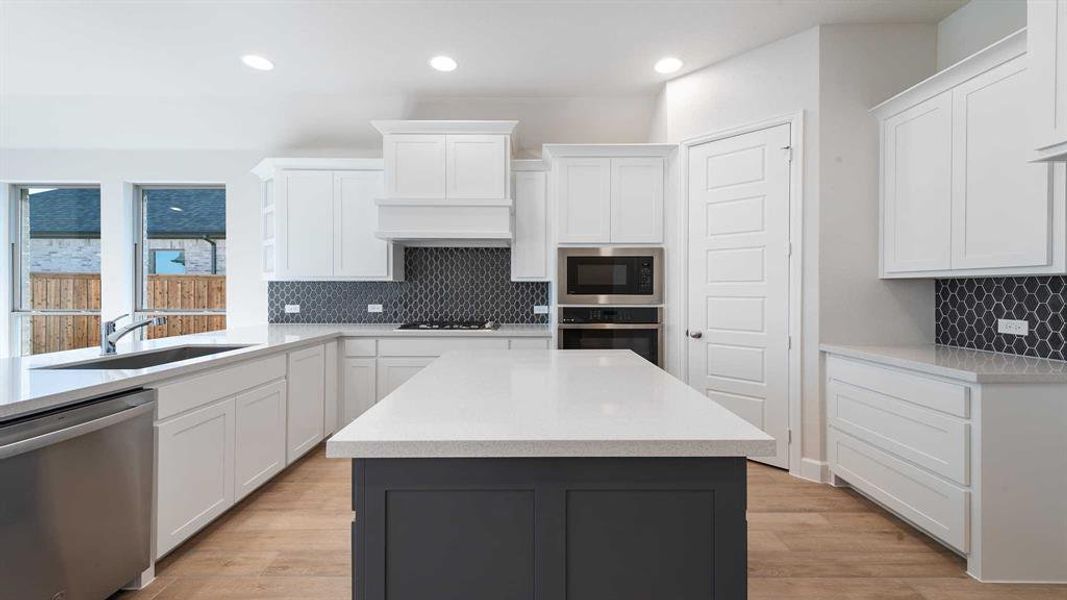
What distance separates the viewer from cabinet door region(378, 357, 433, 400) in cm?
370

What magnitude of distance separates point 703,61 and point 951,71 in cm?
142

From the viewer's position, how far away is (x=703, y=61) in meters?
3.25

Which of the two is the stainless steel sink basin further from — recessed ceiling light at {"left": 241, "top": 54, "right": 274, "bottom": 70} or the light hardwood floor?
recessed ceiling light at {"left": 241, "top": 54, "right": 274, "bottom": 70}

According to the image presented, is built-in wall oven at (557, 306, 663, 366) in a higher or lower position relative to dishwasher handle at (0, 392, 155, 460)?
higher

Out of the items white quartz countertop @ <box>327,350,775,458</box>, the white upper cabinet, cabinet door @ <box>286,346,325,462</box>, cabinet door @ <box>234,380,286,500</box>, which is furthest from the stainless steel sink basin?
the white upper cabinet

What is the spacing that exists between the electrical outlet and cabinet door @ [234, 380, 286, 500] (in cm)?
388

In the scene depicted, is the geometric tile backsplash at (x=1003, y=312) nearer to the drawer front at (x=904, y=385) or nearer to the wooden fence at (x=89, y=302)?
the drawer front at (x=904, y=385)

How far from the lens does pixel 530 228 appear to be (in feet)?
12.9

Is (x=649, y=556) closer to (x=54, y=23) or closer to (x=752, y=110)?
(x=752, y=110)

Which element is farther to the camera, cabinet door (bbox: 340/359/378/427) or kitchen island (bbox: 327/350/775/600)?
cabinet door (bbox: 340/359/378/427)

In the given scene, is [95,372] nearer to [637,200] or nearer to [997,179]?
[637,200]

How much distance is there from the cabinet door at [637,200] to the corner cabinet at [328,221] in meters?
1.89

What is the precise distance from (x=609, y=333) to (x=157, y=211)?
4266 millimetres

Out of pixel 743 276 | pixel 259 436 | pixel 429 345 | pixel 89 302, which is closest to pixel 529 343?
pixel 429 345
